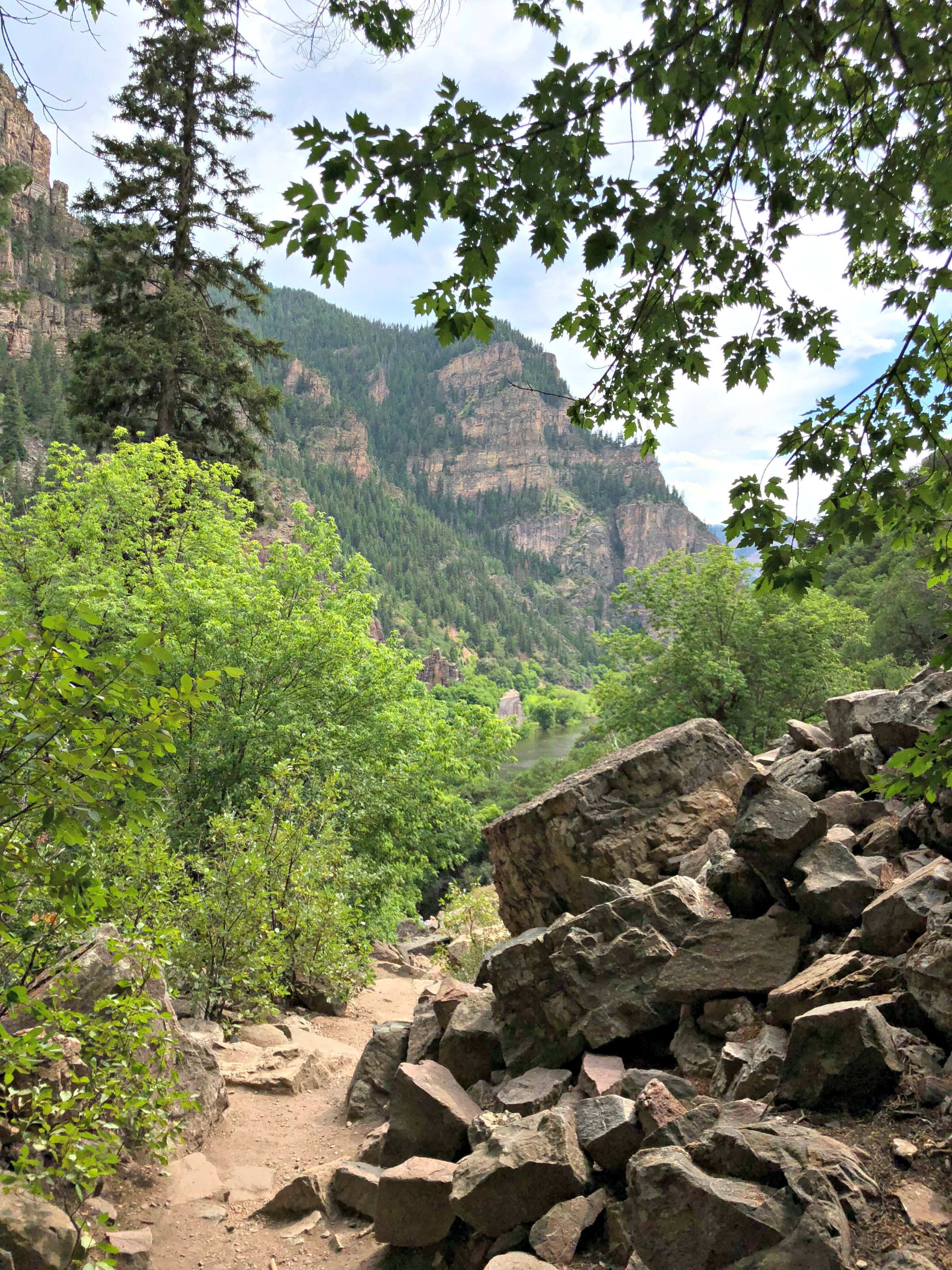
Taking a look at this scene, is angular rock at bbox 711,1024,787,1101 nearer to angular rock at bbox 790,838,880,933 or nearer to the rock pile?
the rock pile

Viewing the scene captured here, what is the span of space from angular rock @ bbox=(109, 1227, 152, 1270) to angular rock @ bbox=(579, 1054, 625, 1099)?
9.14ft

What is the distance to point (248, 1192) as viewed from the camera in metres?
5.70

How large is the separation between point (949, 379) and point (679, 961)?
4.10 meters

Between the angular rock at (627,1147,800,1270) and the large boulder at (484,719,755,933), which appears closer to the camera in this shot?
the angular rock at (627,1147,800,1270)

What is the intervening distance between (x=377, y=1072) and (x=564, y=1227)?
359 cm

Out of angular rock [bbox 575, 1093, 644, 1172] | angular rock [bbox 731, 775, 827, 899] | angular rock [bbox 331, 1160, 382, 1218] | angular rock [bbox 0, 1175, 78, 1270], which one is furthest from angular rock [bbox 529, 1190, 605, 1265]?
angular rock [bbox 731, 775, 827, 899]

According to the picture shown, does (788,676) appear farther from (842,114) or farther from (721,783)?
(842,114)

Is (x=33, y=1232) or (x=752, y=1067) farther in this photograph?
(x=752, y=1067)

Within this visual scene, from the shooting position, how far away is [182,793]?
13.2 meters

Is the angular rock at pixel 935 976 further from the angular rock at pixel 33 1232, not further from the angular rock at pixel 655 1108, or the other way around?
the angular rock at pixel 33 1232

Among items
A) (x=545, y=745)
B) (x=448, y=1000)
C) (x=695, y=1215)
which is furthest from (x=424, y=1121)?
(x=545, y=745)

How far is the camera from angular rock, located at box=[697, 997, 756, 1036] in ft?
16.4

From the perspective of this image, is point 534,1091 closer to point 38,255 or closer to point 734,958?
point 734,958

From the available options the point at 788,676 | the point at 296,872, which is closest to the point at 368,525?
the point at 788,676
